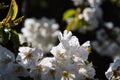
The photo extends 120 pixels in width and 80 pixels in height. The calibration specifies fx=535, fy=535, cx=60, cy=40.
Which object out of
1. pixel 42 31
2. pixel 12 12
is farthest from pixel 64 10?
pixel 12 12

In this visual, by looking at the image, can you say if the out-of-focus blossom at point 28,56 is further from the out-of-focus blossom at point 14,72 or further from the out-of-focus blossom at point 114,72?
the out-of-focus blossom at point 114,72

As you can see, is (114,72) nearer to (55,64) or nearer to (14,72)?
(55,64)

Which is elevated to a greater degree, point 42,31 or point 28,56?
point 42,31

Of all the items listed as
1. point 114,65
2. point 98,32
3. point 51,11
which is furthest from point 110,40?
point 114,65

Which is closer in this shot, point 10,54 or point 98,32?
point 10,54

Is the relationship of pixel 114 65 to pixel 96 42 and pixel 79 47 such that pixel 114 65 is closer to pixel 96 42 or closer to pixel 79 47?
pixel 79 47

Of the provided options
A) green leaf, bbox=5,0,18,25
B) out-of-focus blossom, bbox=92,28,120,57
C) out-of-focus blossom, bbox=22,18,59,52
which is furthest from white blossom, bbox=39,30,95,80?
out-of-focus blossom, bbox=92,28,120,57
